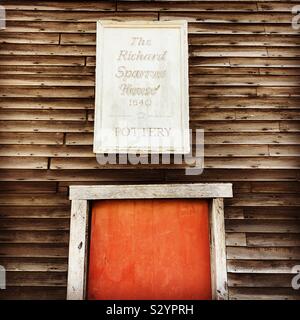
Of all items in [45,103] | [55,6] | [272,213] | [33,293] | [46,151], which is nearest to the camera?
[33,293]

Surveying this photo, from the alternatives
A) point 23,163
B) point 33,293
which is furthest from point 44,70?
point 33,293

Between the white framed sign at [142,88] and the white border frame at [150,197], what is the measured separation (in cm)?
44

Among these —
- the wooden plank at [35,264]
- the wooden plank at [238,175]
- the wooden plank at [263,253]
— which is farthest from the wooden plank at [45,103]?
the wooden plank at [263,253]

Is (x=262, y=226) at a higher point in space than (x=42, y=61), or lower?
lower

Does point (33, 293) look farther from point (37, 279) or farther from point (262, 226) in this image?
point (262, 226)

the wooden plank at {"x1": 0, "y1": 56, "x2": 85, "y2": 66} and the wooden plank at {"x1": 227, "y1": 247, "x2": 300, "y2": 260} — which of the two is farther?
the wooden plank at {"x1": 0, "y1": 56, "x2": 85, "y2": 66}

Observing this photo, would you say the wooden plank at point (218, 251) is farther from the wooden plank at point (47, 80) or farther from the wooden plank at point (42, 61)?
the wooden plank at point (42, 61)

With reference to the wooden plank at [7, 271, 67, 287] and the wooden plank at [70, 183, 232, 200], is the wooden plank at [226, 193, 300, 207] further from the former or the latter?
the wooden plank at [7, 271, 67, 287]

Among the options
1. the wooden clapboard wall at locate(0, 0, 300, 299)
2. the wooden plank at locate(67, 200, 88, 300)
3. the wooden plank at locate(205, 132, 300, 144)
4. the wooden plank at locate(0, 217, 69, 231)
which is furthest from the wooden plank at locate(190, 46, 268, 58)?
the wooden plank at locate(0, 217, 69, 231)

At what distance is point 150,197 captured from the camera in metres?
3.74

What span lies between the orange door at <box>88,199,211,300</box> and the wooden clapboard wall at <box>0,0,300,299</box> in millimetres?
290

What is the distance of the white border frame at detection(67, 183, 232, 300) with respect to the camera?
3570 mm

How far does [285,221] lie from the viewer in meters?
3.78

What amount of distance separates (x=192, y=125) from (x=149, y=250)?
1508mm
